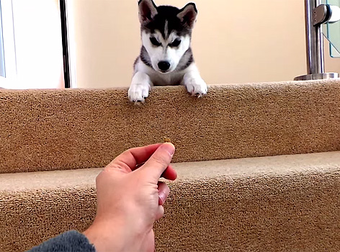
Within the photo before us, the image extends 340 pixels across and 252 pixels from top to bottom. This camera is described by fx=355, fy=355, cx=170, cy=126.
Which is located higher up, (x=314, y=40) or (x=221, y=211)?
(x=314, y=40)

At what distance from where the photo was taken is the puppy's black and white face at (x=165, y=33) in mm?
1366

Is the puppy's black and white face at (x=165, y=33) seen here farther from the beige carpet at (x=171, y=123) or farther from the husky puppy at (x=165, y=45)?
the beige carpet at (x=171, y=123)

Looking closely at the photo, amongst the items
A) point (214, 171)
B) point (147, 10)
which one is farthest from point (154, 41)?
point (214, 171)

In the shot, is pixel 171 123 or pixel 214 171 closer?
pixel 214 171

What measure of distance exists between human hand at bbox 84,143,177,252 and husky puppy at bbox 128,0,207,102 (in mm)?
713

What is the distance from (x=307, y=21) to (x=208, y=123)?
88 centimetres

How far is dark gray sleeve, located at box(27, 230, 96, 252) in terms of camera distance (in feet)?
1.52

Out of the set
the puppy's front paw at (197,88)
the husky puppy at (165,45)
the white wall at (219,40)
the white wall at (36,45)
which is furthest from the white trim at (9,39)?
the puppy's front paw at (197,88)

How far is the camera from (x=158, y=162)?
24.3 inches

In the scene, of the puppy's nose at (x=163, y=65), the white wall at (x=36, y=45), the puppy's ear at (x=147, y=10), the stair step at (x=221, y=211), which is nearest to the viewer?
the stair step at (x=221, y=211)

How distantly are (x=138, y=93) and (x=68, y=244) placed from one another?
70cm

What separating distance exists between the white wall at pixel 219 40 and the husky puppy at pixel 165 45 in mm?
1449

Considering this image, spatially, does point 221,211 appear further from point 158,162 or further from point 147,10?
point 147,10

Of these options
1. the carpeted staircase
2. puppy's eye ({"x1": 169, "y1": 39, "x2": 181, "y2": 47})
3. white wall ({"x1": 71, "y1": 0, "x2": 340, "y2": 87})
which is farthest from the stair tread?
white wall ({"x1": 71, "y1": 0, "x2": 340, "y2": 87})
